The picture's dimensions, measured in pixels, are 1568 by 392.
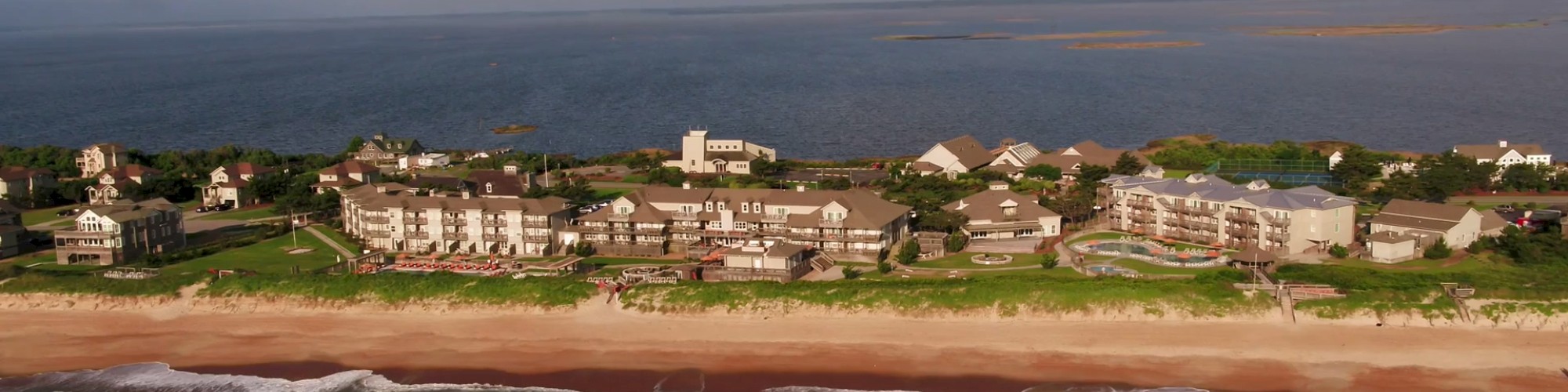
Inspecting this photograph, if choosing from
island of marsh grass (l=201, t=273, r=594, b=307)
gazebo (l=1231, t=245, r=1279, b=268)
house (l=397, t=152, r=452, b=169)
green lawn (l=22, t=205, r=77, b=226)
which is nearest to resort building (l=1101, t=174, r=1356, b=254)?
gazebo (l=1231, t=245, r=1279, b=268)

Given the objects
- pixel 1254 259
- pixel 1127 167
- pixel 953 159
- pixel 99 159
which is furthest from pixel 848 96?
pixel 1254 259

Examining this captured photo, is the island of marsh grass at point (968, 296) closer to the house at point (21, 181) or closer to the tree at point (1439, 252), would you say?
the tree at point (1439, 252)

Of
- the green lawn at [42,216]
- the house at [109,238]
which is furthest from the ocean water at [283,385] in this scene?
the green lawn at [42,216]

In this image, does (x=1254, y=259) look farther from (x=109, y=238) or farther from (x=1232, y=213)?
(x=109, y=238)

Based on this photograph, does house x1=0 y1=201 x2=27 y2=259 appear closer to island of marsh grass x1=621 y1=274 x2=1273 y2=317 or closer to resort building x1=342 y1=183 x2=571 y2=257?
resort building x1=342 y1=183 x2=571 y2=257

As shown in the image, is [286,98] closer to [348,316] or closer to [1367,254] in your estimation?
[348,316]
